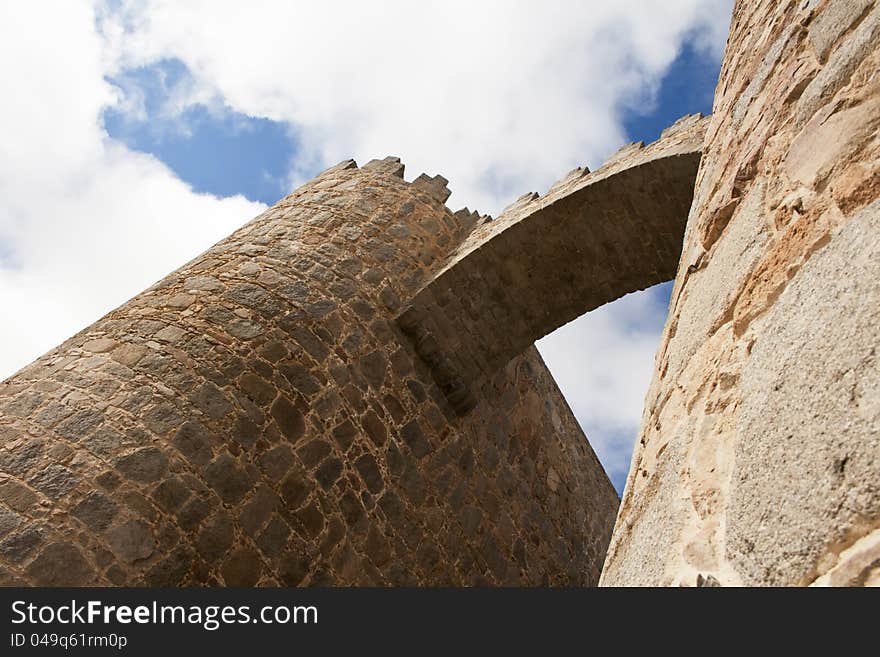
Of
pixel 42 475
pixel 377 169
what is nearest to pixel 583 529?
pixel 377 169

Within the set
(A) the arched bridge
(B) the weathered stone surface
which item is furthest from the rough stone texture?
(A) the arched bridge

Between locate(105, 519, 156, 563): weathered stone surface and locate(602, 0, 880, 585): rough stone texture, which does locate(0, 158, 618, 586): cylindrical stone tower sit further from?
locate(602, 0, 880, 585): rough stone texture

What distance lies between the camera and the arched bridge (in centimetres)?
533

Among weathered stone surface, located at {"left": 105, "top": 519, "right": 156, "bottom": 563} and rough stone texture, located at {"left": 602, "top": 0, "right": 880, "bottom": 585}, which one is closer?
rough stone texture, located at {"left": 602, "top": 0, "right": 880, "bottom": 585}

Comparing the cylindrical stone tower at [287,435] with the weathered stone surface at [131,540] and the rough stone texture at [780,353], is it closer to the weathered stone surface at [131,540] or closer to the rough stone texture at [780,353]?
the weathered stone surface at [131,540]

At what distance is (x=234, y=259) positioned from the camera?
16.9 ft

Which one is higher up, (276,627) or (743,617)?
(276,627)

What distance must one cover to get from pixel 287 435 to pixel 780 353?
3643mm

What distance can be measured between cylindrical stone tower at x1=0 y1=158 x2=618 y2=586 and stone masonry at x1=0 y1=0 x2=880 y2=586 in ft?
0.05

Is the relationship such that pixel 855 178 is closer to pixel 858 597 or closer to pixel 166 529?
pixel 858 597

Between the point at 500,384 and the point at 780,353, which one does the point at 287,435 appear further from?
the point at 780,353

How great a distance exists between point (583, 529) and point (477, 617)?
638 centimetres

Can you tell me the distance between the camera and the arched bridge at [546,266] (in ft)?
17.5

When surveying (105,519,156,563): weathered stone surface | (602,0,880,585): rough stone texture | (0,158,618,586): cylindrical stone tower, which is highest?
(0,158,618,586): cylindrical stone tower
